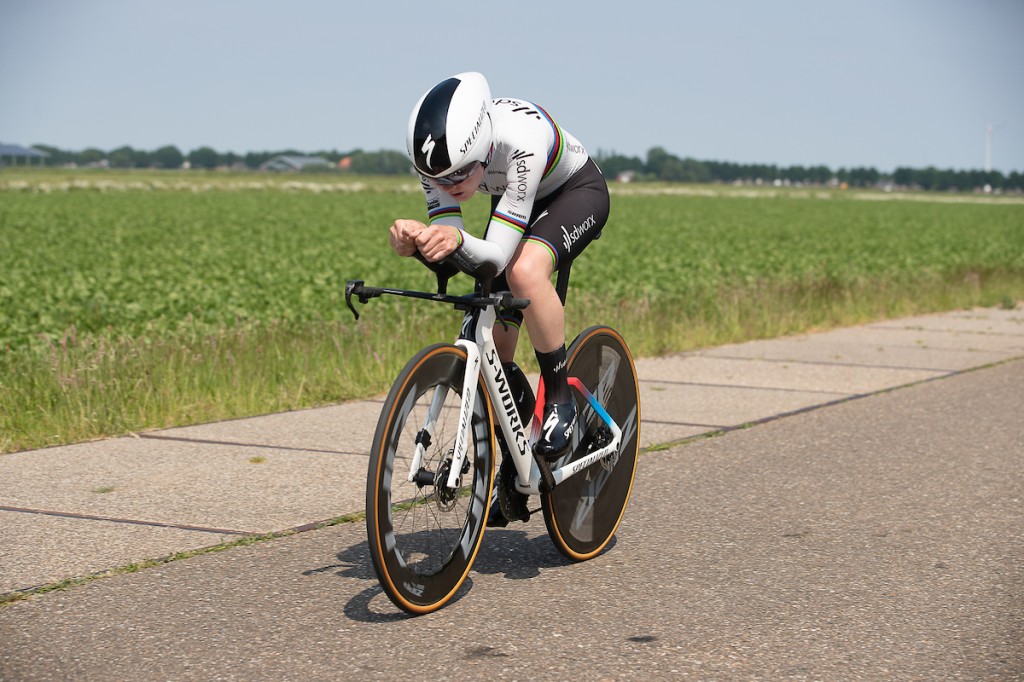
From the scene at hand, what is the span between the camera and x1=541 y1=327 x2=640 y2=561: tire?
4770 millimetres

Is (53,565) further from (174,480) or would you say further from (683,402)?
(683,402)

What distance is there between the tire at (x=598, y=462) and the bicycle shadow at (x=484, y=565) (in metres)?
0.13

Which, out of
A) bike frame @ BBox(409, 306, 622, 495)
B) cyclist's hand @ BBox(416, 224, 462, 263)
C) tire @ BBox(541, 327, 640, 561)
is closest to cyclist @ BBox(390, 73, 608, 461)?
cyclist's hand @ BBox(416, 224, 462, 263)

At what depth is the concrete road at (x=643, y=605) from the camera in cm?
365

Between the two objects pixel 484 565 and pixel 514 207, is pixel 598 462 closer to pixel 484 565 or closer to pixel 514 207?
pixel 484 565

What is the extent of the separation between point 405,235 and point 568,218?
95cm

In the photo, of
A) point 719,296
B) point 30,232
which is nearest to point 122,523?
point 719,296

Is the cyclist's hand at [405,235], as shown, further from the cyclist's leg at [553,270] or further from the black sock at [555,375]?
the black sock at [555,375]

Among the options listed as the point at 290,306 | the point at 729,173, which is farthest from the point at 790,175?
the point at 290,306

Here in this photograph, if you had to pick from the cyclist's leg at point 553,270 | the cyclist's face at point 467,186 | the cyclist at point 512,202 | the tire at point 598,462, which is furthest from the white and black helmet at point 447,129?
the tire at point 598,462

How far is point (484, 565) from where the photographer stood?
4.77 meters

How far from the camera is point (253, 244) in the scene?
26891mm

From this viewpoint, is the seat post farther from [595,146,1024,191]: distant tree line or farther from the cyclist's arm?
[595,146,1024,191]: distant tree line

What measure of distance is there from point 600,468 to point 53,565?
6.85 feet
